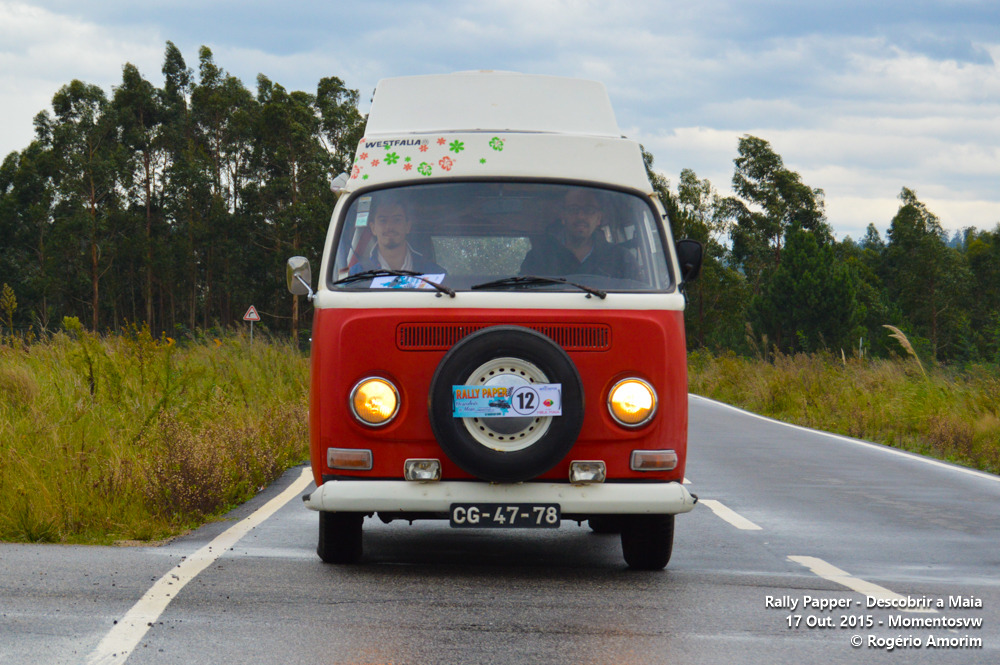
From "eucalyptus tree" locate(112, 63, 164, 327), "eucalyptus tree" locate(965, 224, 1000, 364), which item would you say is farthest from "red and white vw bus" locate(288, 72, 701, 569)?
"eucalyptus tree" locate(965, 224, 1000, 364)

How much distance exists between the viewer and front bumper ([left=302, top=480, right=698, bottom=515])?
626cm

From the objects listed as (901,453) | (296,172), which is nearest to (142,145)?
(296,172)

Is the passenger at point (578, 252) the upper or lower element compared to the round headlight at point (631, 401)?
upper

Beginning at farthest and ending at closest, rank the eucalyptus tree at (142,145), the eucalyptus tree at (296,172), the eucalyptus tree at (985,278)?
the eucalyptus tree at (985,278)
the eucalyptus tree at (142,145)
the eucalyptus tree at (296,172)

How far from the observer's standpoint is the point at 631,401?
254 inches

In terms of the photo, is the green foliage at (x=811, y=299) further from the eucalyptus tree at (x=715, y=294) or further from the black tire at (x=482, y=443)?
the black tire at (x=482, y=443)

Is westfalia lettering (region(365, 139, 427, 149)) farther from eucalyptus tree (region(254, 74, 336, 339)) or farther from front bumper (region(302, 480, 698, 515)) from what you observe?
eucalyptus tree (region(254, 74, 336, 339))

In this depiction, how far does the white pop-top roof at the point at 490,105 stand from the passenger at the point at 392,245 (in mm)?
620

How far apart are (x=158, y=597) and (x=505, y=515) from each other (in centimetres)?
174

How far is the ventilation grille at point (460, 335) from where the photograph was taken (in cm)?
639

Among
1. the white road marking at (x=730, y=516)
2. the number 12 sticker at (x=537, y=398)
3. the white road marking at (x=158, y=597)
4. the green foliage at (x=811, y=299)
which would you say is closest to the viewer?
the white road marking at (x=158, y=597)

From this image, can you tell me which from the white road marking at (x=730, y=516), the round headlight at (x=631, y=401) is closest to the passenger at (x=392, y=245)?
the round headlight at (x=631, y=401)

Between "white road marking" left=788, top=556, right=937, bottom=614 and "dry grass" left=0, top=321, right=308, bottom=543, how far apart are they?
162 inches

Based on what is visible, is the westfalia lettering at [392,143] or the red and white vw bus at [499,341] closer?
the red and white vw bus at [499,341]
